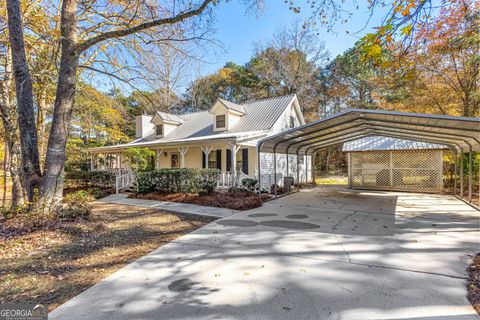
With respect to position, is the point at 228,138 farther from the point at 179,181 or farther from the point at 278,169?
the point at 278,169

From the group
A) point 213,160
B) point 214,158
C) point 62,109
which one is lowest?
point 213,160

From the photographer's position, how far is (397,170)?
13.8 m

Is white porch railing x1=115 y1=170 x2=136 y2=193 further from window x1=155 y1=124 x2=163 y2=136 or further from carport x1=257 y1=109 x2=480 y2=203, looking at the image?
carport x1=257 y1=109 x2=480 y2=203

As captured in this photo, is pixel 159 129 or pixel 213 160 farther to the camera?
pixel 159 129

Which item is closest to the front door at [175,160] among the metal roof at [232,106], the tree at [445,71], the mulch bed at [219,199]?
the metal roof at [232,106]

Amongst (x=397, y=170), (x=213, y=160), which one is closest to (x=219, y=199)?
(x=213, y=160)

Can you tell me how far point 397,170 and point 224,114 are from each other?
1085 cm

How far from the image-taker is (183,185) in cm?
1117

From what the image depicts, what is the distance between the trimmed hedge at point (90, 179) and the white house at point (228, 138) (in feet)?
7.71

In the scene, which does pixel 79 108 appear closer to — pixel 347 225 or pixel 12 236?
pixel 12 236

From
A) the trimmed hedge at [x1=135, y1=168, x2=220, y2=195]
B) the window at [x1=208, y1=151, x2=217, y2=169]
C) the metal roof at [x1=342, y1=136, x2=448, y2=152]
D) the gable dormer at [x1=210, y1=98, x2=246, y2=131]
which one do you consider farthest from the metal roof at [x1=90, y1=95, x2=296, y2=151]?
the metal roof at [x1=342, y1=136, x2=448, y2=152]

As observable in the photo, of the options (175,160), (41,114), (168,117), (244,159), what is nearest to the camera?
(41,114)

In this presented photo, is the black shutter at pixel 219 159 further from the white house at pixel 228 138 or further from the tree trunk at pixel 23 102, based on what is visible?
the tree trunk at pixel 23 102

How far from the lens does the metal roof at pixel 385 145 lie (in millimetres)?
13032
